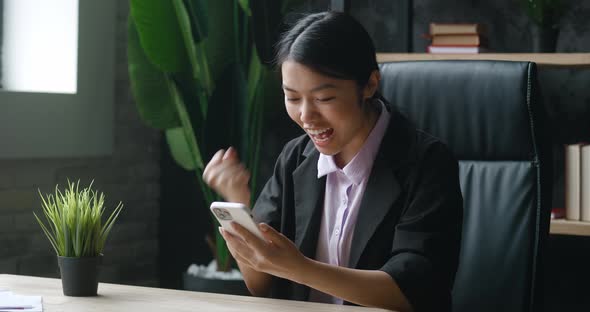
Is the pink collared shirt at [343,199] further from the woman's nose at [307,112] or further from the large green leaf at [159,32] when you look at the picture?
the large green leaf at [159,32]

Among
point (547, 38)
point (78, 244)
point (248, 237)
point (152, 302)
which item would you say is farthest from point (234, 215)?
point (547, 38)

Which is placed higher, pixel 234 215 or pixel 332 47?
pixel 332 47

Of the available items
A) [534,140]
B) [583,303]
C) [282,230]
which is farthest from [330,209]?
[583,303]

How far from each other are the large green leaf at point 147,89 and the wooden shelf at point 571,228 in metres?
1.38

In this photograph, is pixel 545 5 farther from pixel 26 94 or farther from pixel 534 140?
pixel 26 94

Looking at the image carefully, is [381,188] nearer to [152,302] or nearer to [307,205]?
[307,205]

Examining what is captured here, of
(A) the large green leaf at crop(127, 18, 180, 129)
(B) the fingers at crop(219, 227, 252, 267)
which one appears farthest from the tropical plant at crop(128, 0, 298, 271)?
(B) the fingers at crop(219, 227, 252, 267)

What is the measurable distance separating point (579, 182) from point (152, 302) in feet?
5.13

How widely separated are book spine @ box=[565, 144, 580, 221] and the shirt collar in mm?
1051

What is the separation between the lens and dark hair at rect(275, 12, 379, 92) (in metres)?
1.53

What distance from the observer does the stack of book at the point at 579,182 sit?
97.0 inches

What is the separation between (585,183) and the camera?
2463 mm

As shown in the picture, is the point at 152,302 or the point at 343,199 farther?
the point at 343,199

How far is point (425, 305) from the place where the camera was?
1472 millimetres
